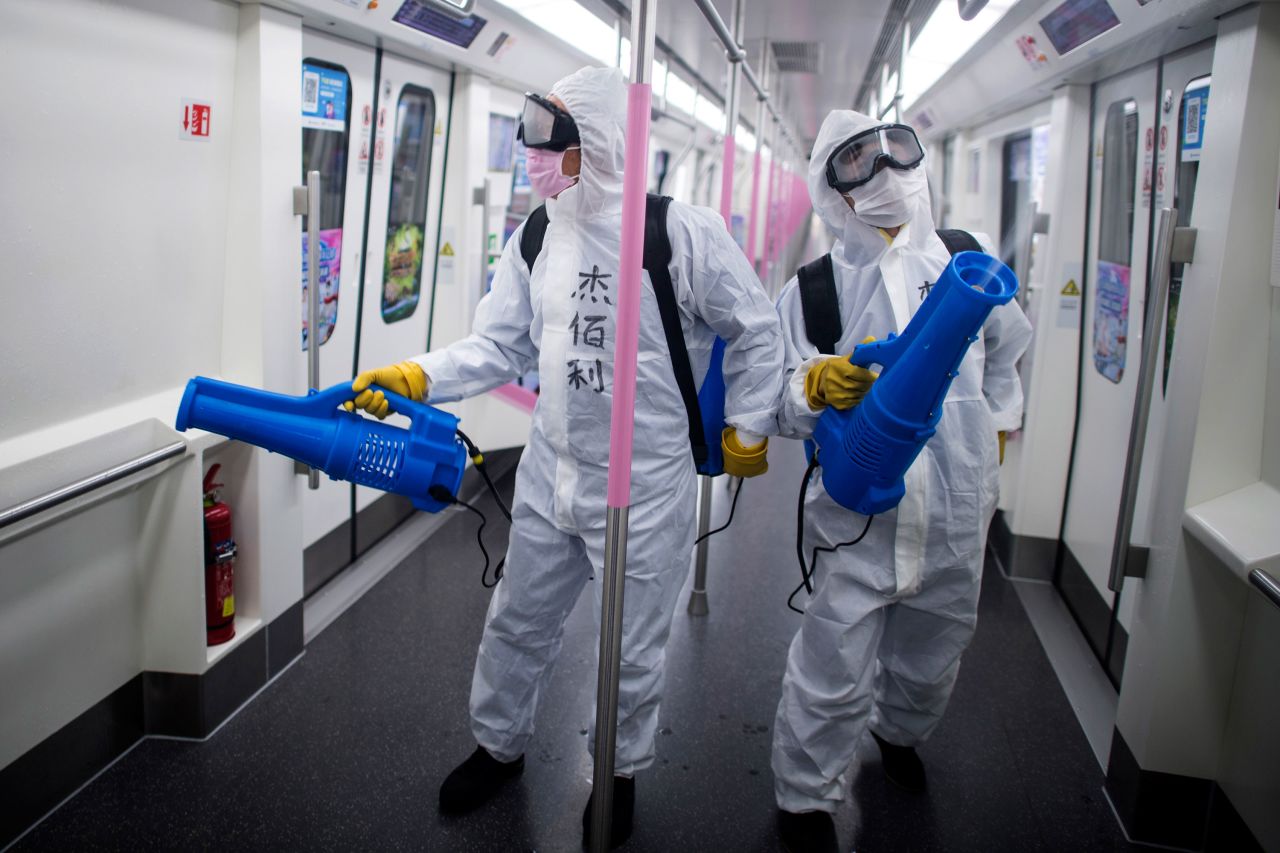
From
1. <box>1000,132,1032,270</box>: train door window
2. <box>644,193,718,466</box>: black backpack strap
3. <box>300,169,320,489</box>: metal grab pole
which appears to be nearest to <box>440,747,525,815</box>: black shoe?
<box>300,169,320,489</box>: metal grab pole

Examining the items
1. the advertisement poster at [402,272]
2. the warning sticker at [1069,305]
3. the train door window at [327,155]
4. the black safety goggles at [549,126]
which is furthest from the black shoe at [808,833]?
the advertisement poster at [402,272]

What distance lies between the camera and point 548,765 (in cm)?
270

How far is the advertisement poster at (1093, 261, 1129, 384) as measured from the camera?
3.60 meters

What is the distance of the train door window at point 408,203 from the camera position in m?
4.01

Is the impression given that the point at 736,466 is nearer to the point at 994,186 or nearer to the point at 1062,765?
the point at 1062,765

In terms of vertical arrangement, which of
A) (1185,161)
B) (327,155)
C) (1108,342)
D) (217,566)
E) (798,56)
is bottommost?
(217,566)

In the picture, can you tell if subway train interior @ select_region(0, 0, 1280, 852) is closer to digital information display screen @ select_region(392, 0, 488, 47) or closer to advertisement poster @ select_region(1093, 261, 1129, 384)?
digital information display screen @ select_region(392, 0, 488, 47)

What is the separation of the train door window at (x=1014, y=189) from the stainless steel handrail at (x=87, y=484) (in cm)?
444

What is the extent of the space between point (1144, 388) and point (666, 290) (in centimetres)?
124

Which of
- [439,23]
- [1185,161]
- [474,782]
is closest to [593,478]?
[474,782]

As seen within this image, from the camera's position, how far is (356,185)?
3.71m

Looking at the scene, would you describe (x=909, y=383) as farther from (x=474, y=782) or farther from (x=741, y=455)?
(x=474, y=782)

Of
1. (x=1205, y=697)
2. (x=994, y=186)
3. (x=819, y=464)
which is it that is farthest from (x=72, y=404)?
(x=994, y=186)

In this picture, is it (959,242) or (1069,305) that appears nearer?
(959,242)
